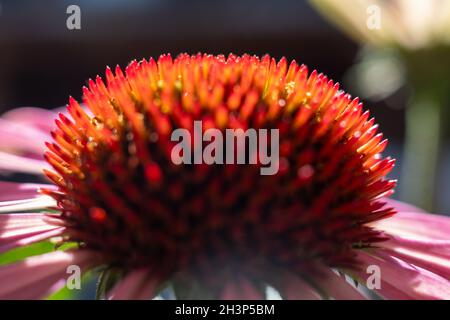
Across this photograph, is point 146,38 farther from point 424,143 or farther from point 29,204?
point 29,204

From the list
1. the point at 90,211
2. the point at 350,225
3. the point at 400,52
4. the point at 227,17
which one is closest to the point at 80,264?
the point at 90,211

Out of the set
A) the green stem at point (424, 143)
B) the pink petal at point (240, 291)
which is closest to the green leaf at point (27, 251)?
the pink petal at point (240, 291)

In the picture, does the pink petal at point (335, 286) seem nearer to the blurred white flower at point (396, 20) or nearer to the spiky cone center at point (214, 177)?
the spiky cone center at point (214, 177)

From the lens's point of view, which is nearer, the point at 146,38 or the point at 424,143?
the point at 424,143

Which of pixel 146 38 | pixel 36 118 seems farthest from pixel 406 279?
pixel 146 38

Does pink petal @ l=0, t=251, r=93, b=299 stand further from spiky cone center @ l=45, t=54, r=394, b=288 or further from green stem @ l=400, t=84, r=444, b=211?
green stem @ l=400, t=84, r=444, b=211
